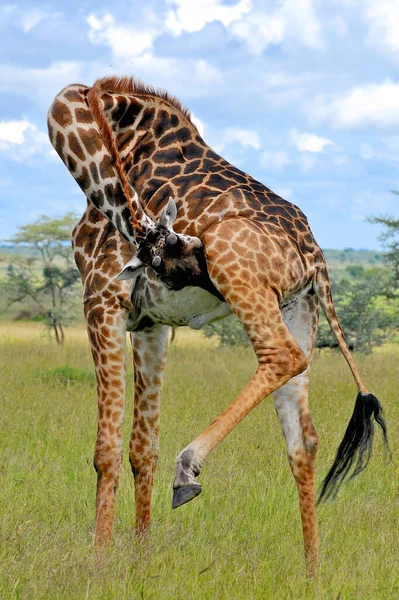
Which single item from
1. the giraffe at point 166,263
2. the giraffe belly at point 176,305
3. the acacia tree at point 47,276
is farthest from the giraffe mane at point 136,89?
the acacia tree at point 47,276

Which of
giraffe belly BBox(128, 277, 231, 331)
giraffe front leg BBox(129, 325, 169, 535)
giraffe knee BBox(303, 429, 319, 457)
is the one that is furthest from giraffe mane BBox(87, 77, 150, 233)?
giraffe knee BBox(303, 429, 319, 457)

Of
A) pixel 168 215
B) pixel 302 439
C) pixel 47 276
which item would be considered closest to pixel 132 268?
pixel 168 215

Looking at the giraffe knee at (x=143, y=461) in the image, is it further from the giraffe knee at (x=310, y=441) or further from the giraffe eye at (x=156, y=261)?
the giraffe eye at (x=156, y=261)

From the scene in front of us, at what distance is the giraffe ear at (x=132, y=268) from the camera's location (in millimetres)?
4367

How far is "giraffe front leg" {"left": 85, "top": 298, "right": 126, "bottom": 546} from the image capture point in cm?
496

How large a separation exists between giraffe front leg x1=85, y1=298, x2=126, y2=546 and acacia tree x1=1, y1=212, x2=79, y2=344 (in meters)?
18.0

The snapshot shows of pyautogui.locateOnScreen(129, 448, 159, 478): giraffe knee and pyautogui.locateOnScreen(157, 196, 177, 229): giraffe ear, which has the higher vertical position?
pyautogui.locateOnScreen(157, 196, 177, 229): giraffe ear

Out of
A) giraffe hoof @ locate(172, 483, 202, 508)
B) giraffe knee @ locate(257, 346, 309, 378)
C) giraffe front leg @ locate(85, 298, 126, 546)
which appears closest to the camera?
giraffe hoof @ locate(172, 483, 202, 508)

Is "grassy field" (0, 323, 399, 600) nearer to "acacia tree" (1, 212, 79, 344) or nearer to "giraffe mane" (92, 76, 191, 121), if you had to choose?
"giraffe mane" (92, 76, 191, 121)

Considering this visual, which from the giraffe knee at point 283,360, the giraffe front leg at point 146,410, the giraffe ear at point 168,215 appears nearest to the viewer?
the giraffe knee at point 283,360

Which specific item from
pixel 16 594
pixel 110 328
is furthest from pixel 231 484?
pixel 16 594

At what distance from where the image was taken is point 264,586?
435cm

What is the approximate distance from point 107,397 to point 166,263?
115cm

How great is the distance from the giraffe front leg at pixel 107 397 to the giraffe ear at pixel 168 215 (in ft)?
3.03
